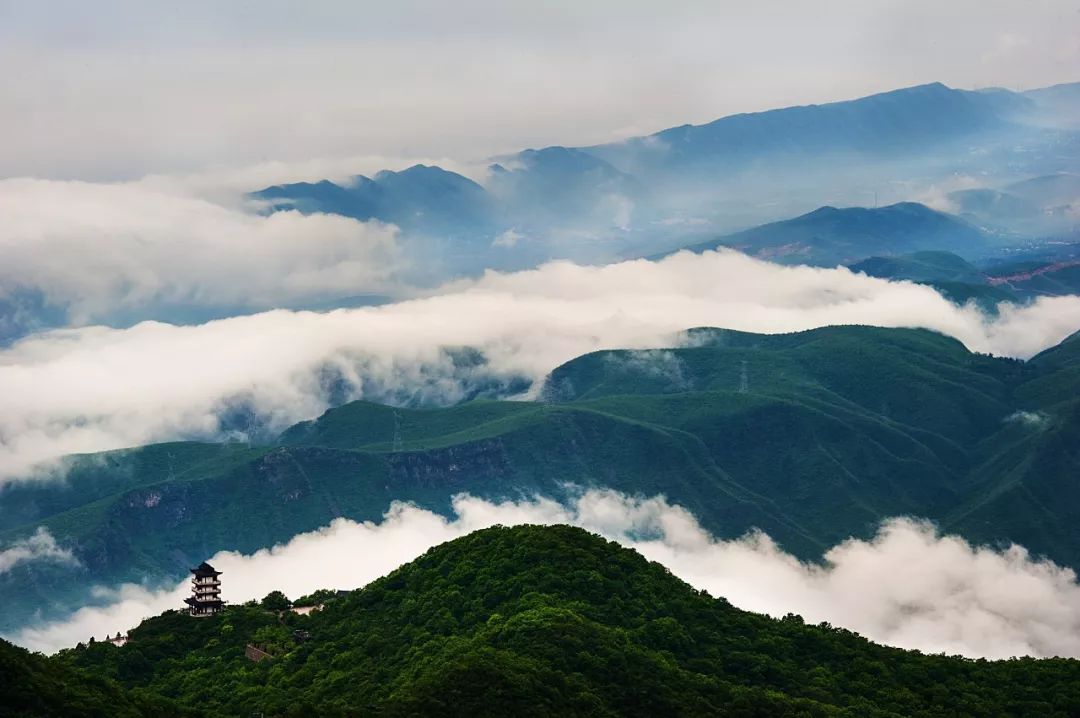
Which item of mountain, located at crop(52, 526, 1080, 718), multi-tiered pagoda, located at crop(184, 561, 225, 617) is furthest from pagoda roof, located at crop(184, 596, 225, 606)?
mountain, located at crop(52, 526, 1080, 718)

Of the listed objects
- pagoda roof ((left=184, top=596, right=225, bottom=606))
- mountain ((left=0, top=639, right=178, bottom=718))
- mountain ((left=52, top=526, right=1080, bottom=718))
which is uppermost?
mountain ((left=0, top=639, right=178, bottom=718))

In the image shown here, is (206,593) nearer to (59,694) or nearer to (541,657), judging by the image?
(541,657)

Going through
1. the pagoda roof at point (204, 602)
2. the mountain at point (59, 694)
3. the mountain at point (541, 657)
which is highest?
the mountain at point (59, 694)

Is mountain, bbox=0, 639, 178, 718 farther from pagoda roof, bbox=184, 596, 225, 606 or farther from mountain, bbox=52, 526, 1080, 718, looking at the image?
pagoda roof, bbox=184, 596, 225, 606

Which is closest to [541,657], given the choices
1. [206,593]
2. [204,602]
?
[204,602]

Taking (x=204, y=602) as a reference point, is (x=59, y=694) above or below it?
above

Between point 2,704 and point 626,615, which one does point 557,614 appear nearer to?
point 626,615

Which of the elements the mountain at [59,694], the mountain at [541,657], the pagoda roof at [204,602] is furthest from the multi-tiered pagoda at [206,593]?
the mountain at [59,694]

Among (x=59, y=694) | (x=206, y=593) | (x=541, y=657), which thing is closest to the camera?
(x=59, y=694)

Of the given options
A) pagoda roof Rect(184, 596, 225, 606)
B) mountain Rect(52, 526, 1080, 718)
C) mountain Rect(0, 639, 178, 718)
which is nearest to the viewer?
mountain Rect(0, 639, 178, 718)

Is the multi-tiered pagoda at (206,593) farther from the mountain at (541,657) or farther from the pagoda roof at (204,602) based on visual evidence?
the mountain at (541,657)
